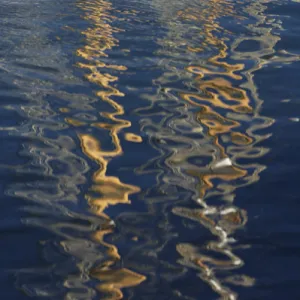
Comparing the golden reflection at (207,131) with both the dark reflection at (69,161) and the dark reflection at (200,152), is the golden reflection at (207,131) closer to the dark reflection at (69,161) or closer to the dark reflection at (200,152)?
the dark reflection at (200,152)

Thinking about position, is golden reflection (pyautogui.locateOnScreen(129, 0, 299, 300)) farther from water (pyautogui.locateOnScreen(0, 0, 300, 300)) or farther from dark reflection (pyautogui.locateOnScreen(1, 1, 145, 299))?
dark reflection (pyautogui.locateOnScreen(1, 1, 145, 299))

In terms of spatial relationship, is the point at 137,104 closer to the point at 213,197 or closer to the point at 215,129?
the point at 215,129

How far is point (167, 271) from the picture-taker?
12.9 ft

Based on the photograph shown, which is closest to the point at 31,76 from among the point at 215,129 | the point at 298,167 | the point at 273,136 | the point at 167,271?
the point at 215,129

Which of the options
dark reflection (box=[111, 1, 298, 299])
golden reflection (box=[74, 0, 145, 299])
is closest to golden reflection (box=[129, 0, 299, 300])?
dark reflection (box=[111, 1, 298, 299])

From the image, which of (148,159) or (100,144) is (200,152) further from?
(100,144)

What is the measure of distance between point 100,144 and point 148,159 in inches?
17.1

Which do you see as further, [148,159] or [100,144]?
[100,144]

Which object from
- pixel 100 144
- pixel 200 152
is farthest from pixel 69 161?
pixel 200 152

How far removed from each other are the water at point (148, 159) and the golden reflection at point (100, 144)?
0.04 feet

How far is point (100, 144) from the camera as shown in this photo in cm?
551

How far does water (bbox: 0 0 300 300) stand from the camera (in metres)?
3.94

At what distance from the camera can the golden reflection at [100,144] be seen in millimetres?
3887

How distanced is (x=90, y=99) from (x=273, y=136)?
1687 millimetres
